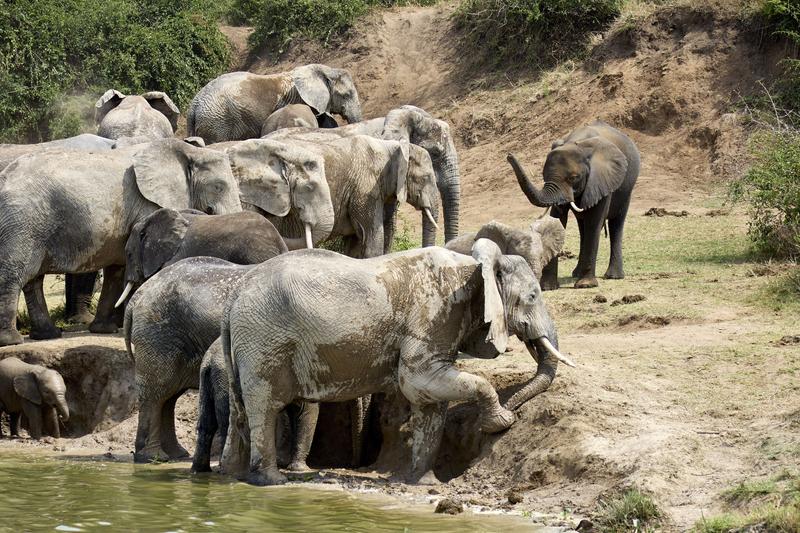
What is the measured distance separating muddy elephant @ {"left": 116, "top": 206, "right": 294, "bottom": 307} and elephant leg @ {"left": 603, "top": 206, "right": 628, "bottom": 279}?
17.8ft

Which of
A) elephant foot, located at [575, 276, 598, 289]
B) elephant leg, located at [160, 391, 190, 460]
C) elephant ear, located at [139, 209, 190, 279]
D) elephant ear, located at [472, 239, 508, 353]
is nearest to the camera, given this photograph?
elephant ear, located at [472, 239, 508, 353]

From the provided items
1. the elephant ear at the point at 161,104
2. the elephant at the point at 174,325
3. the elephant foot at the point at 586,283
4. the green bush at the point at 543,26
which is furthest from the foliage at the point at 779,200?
the green bush at the point at 543,26

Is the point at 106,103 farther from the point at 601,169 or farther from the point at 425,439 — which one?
the point at 425,439

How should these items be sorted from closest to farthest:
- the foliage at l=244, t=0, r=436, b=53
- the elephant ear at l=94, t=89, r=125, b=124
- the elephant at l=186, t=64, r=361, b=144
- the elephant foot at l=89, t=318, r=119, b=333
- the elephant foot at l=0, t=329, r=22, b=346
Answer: the elephant foot at l=0, t=329, r=22, b=346 < the elephant foot at l=89, t=318, r=119, b=333 < the elephant at l=186, t=64, r=361, b=144 < the elephant ear at l=94, t=89, r=125, b=124 < the foliage at l=244, t=0, r=436, b=53

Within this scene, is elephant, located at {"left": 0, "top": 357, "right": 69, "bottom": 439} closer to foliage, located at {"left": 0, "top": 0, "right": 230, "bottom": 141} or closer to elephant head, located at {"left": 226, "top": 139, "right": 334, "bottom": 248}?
elephant head, located at {"left": 226, "top": 139, "right": 334, "bottom": 248}

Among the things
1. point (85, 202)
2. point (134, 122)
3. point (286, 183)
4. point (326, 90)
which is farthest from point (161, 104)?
point (85, 202)

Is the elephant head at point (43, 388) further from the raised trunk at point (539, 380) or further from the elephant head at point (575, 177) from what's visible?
the elephant head at point (575, 177)

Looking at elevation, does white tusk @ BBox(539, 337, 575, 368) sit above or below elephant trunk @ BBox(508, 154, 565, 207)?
below

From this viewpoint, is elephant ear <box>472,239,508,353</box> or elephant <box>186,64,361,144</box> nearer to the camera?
elephant ear <box>472,239,508,353</box>

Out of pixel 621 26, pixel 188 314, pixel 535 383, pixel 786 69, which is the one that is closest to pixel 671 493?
pixel 535 383

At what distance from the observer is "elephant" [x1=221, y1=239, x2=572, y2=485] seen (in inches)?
361

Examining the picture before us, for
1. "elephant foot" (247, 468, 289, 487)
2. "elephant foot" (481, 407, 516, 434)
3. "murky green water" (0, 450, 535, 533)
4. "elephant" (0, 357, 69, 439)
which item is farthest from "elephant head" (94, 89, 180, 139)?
"elephant foot" (481, 407, 516, 434)

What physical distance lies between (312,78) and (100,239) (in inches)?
283

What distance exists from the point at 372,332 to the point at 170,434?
2424mm
